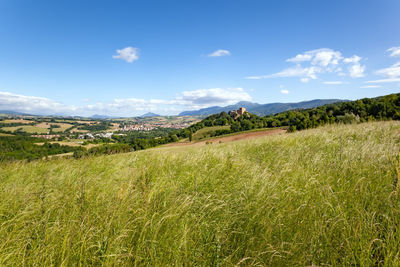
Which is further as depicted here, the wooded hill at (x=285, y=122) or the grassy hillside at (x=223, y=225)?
the wooded hill at (x=285, y=122)

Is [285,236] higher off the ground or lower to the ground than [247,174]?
lower

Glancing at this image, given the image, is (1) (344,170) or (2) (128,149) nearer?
(1) (344,170)

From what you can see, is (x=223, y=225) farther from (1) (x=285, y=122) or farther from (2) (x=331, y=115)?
(1) (x=285, y=122)

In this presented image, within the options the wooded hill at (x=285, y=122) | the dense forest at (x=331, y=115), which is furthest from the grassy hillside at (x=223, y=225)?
the dense forest at (x=331, y=115)

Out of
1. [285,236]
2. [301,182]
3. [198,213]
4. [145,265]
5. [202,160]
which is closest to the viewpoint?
[145,265]

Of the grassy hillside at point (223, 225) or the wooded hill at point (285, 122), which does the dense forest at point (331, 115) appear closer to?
the wooded hill at point (285, 122)

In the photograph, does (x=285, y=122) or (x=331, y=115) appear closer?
(x=331, y=115)

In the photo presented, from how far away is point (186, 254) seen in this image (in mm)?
1686

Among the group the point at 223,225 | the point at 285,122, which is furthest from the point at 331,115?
the point at 223,225

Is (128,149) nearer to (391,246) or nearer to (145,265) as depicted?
(145,265)

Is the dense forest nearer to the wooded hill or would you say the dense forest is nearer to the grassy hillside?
the wooded hill

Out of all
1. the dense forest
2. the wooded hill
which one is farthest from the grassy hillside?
the dense forest

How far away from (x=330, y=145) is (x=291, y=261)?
568 cm

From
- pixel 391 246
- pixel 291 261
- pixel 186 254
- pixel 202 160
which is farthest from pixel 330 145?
pixel 186 254
